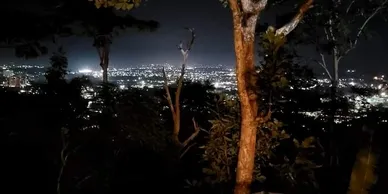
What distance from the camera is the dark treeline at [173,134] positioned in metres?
3.32

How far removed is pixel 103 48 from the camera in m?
13.6

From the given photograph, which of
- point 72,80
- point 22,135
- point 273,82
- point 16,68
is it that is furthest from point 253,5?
point 16,68

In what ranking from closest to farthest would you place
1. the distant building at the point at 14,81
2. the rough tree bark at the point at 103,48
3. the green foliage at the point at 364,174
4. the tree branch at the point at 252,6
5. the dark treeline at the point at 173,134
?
the tree branch at the point at 252,6 → the green foliage at the point at 364,174 → the dark treeline at the point at 173,134 → the rough tree bark at the point at 103,48 → the distant building at the point at 14,81

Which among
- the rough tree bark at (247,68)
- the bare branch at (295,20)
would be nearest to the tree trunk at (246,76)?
the rough tree bark at (247,68)

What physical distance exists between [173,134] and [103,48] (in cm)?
630

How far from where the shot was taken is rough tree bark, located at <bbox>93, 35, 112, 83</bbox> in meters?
13.0

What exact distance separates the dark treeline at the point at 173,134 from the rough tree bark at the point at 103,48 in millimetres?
39

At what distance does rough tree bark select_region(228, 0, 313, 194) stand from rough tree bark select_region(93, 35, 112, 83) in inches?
413

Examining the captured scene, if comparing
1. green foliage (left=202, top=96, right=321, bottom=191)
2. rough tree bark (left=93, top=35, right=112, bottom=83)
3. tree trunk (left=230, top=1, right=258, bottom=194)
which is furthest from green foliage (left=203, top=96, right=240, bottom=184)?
rough tree bark (left=93, top=35, right=112, bottom=83)

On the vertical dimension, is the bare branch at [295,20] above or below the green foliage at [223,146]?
above

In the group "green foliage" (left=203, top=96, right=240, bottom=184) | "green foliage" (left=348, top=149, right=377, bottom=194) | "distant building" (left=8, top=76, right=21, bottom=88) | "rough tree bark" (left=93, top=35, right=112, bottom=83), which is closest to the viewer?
"green foliage" (left=348, top=149, right=377, bottom=194)

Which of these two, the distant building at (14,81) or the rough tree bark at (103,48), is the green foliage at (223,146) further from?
the distant building at (14,81)

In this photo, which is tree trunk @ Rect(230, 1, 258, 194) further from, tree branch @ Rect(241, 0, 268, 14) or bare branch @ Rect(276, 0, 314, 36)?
bare branch @ Rect(276, 0, 314, 36)

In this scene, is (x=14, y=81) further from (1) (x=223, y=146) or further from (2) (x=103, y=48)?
(1) (x=223, y=146)
